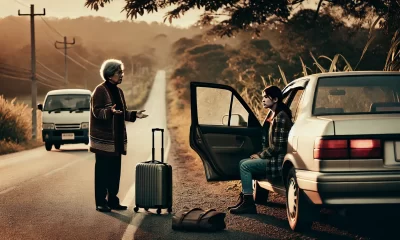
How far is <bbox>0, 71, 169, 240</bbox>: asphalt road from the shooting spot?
866 cm

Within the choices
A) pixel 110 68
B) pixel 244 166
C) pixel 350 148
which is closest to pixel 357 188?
pixel 350 148

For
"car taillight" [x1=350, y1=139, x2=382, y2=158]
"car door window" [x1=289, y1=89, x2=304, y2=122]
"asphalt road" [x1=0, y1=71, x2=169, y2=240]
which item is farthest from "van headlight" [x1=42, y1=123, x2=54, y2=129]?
"car taillight" [x1=350, y1=139, x2=382, y2=158]

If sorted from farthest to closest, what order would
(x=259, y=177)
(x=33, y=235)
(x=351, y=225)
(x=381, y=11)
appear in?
(x=381, y=11)
(x=259, y=177)
(x=351, y=225)
(x=33, y=235)

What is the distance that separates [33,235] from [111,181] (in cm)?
229

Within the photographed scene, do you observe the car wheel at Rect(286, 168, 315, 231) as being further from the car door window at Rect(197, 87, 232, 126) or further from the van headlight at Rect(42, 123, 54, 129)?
the van headlight at Rect(42, 123, 54, 129)

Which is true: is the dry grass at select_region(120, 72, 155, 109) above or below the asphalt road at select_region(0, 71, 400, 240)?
above

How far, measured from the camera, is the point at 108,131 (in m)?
10.4

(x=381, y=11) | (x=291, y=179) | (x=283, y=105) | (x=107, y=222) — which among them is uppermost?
(x=381, y=11)

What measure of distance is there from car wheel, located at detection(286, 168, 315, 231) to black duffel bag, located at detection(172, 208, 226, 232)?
2.48 feet

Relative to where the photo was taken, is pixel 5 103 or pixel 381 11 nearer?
pixel 381 11

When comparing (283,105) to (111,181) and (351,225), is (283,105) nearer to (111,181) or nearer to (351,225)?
(351,225)

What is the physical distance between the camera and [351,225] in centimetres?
906

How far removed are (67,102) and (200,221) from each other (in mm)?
17475

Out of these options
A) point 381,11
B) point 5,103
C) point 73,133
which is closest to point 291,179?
point 381,11
